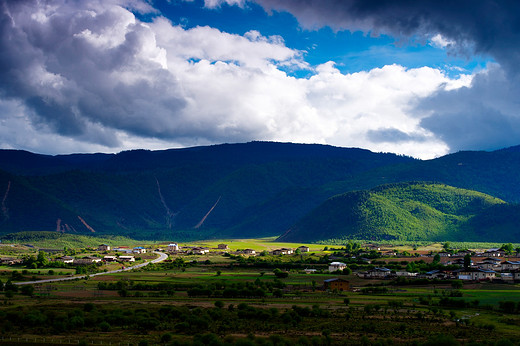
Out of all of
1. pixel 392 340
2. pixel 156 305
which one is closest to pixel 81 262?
pixel 156 305

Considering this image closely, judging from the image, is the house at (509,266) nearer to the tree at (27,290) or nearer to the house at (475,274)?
the house at (475,274)

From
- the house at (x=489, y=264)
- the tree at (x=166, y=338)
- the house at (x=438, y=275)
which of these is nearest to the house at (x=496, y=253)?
the house at (x=489, y=264)

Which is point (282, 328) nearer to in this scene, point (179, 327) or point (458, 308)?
point (179, 327)

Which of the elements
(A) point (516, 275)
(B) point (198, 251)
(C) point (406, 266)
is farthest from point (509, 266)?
(B) point (198, 251)

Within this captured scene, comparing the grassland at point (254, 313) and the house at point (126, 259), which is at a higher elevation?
the house at point (126, 259)

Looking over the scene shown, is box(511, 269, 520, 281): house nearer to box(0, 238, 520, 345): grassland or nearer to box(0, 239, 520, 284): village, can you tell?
box(0, 239, 520, 284): village

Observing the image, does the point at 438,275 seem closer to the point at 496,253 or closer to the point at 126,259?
the point at 496,253

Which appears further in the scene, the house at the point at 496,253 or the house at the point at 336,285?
the house at the point at 496,253

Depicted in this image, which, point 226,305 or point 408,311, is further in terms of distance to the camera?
point 226,305
